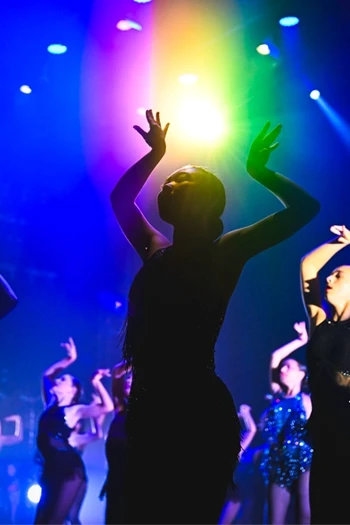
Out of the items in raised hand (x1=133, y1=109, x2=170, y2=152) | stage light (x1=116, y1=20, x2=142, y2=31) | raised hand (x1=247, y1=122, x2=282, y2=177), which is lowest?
raised hand (x1=247, y1=122, x2=282, y2=177)

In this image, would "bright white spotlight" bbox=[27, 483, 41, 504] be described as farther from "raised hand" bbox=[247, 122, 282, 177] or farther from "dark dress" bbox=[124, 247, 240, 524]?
"raised hand" bbox=[247, 122, 282, 177]

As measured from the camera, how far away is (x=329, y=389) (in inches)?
108

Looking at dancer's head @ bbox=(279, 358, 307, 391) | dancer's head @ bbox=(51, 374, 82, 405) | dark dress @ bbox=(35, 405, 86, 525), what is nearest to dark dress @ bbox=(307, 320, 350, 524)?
dancer's head @ bbox=(279, 358, 307, 391)

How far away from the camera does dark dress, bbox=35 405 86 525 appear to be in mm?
4968

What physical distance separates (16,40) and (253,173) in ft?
16.2

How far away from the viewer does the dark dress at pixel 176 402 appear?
5.72ft

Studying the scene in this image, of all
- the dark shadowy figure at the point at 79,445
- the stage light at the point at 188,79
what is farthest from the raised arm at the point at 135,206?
the stage light at the point at 188,79

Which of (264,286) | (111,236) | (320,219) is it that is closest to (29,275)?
(111,236)

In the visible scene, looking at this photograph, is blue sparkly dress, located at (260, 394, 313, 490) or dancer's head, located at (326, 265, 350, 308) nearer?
dancer's head, located at (326, 265, 350, 308)

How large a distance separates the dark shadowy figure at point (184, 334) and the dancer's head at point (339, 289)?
1.25 meters

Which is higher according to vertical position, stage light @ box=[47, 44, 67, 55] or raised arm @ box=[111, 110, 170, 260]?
stage light @ box=[47, 44, 67, 55]

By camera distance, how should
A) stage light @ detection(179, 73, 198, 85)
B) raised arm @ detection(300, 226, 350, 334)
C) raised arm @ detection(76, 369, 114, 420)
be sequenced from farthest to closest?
stage light @ detection(179, 73, 198, 85) → raised arm @ detection(76, 369, 114, 420) → raised arm @ detection(300, 226, 350, 334)

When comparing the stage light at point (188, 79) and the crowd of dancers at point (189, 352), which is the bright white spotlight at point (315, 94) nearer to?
the stage light at point (188, 79)

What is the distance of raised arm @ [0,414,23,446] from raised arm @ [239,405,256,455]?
2593mm
